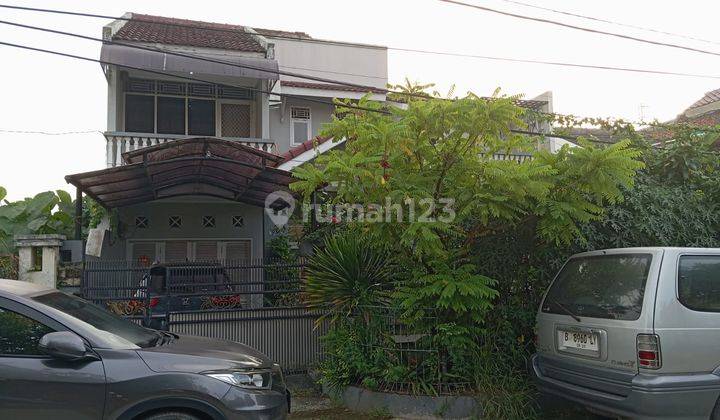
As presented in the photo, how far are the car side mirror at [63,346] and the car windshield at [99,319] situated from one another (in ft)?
1.09

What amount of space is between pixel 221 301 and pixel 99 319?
125 inches

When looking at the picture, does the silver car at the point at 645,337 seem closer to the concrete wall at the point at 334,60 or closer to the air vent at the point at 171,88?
the air vent at the point at 171,88

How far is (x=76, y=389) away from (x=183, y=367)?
0.64 m

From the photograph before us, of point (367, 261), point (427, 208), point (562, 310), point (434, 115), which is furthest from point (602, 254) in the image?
point (367, 261)

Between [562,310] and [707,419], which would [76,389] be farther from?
[707,419]

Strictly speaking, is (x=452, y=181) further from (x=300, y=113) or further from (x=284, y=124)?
(x=300, y=113)

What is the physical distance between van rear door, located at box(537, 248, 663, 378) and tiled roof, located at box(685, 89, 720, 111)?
46.0 ft

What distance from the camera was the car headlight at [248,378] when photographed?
3.62 metres

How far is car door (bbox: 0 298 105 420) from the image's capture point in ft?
10.6

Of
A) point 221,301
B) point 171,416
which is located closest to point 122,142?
point 221,301

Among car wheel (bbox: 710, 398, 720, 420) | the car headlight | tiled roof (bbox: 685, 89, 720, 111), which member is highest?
tiled roof (bbox: 685, 89, 720, 111)

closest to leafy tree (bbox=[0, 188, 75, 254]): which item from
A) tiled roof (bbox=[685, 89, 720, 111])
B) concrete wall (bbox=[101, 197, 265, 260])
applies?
concrete wall (bbox=[101, 197, 265, 260])

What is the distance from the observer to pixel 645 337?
3947mm

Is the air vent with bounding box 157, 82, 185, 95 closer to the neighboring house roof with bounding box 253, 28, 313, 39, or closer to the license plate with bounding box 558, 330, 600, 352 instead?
the neighboring house roof with bounding box 253, 28, 313, 39
